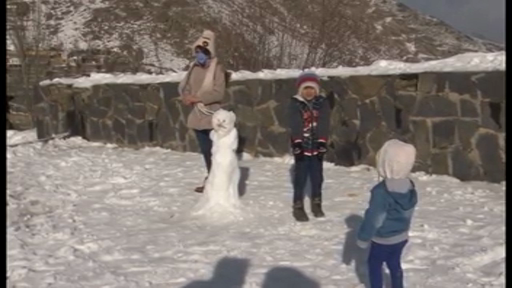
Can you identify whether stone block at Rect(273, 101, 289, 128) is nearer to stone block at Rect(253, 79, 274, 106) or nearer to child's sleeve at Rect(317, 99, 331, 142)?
stone block at Rect(253, 79, 274, 106)

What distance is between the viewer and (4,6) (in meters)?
1.18

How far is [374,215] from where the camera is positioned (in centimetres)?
213

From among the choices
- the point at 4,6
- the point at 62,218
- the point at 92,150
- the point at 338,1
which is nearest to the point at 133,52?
the point at 4,6

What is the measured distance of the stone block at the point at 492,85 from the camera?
3.74 m

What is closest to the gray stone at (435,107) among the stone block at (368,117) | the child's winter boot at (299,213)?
the stone block at (368,117)

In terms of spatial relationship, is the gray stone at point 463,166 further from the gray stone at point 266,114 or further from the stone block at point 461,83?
the gray stone at point 266,114

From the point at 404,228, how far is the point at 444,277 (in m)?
0.32

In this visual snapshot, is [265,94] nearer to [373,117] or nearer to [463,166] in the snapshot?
[373,117]

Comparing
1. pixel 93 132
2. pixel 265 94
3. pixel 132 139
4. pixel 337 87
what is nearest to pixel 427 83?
pixel 337 87

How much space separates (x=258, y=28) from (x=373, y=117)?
8.17 ft

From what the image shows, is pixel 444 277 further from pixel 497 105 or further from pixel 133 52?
pixel 497 105

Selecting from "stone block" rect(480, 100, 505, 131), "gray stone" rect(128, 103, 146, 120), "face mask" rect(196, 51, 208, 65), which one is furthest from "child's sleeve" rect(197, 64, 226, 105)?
"gray stone" rect(128, 103, 146, 120)

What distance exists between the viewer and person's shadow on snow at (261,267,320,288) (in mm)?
2375

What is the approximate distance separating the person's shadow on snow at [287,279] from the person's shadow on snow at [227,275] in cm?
8
